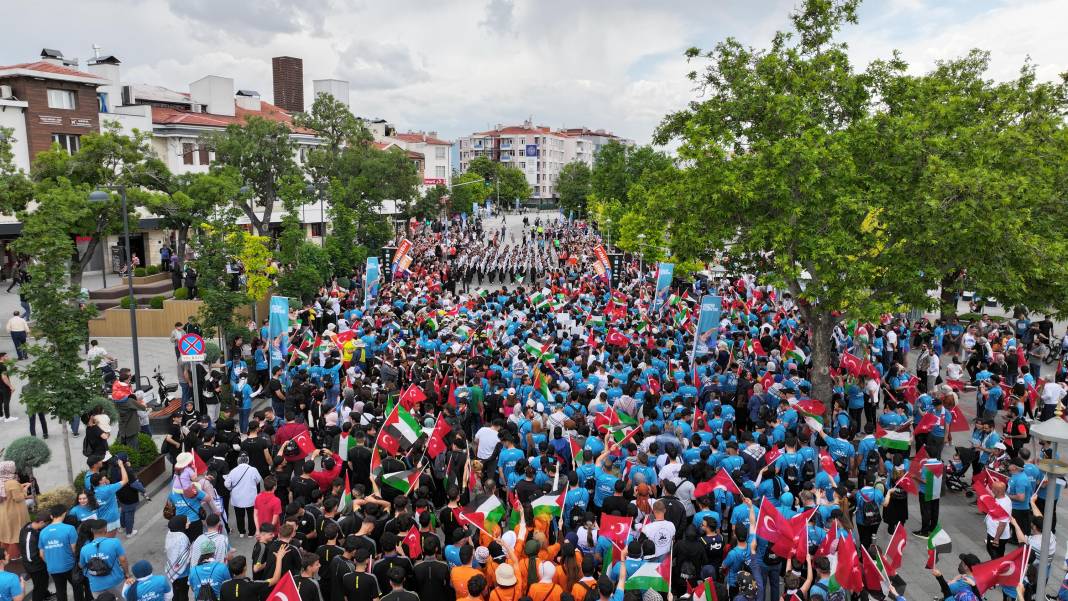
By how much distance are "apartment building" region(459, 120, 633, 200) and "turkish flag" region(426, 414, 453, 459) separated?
14049 cm

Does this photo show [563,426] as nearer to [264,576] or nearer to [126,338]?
[264,576]

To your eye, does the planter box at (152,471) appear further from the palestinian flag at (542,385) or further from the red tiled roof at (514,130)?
the red tiled roof at (514,130)

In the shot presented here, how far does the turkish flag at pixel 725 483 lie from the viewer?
29.2 feet

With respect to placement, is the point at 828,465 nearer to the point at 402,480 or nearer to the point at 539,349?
the point at 402,480

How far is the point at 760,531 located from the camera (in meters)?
8.07

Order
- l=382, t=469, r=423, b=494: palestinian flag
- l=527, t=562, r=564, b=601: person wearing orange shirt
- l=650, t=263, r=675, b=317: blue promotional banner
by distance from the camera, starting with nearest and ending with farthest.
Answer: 1. l=527, t=562, r=564, b=601: person wearing orange shirt
2. l=382, t=469, r=423, b=494: palestinian flag
3. l=650, t=263, r=675, b=317: blue promotional banner

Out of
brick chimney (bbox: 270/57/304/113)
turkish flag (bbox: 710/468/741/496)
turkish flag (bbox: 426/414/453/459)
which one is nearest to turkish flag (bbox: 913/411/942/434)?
turkish flag (bbox: 710/468/741/496)

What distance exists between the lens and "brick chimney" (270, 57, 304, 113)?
2687 inches

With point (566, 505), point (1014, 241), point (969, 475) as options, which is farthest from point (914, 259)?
point (566, 505)

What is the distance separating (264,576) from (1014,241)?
13110mm

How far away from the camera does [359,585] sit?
Answer: 7.11m

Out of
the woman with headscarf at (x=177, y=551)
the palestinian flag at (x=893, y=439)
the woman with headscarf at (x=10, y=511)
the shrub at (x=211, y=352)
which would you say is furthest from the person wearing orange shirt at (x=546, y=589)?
the shrub at (x=211, y=352)

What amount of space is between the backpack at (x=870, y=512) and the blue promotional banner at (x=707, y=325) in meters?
7.25

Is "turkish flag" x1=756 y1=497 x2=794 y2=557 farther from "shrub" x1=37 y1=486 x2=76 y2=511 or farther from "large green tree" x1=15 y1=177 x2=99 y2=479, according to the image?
"large green tree" x1=15 y1=177 x2=99 y2=479
